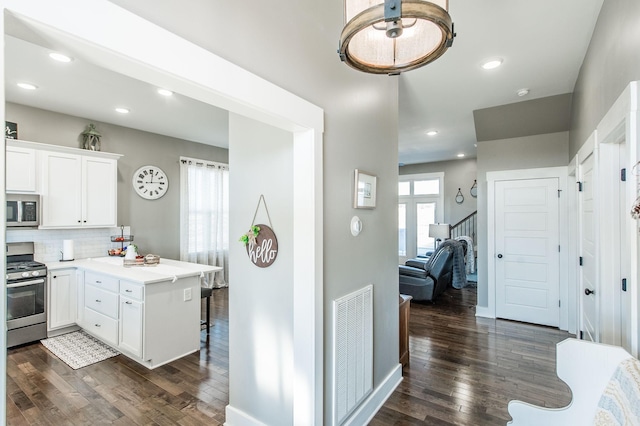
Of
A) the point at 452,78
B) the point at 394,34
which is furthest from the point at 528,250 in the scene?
the point at 394,34

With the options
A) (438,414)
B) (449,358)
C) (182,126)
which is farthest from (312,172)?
(182,126)

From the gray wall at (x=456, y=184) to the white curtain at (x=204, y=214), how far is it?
5711mm

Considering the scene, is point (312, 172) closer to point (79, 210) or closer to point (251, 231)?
point (251, 231)

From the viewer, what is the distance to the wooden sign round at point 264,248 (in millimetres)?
2010

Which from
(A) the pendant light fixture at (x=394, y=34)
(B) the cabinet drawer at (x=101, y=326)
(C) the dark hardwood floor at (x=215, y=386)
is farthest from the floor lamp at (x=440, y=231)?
(A) the pendant light fixture at (x=394, y=34)

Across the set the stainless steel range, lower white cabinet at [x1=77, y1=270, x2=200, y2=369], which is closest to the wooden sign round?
lower white cabinet at [x1=77, y1=270, x2=200, y2=369]

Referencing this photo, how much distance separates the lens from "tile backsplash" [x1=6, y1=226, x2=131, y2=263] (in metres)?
3.87

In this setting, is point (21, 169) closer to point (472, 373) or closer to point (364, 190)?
point (364, 190)

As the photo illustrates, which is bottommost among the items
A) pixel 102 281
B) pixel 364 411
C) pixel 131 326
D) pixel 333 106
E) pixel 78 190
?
pixel 364 411

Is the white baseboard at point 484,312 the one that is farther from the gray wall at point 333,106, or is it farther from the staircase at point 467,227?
the staircase at point 467,227

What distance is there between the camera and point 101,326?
3.52 m

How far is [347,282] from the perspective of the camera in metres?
2.13

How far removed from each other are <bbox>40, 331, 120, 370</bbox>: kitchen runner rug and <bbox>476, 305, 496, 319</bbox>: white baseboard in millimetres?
4910

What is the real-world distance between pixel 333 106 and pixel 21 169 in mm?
3920
